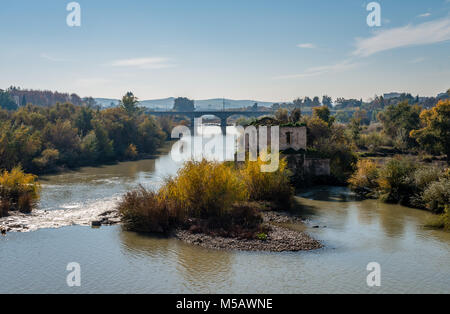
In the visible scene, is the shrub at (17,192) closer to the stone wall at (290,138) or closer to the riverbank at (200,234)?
the riverbank at (200,234)

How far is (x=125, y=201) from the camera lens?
2506 centimetres

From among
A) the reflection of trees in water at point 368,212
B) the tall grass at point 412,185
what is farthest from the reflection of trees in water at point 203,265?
the tall grass at point 412,185

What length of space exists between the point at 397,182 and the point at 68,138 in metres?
41.2

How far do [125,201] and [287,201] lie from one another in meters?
11.4

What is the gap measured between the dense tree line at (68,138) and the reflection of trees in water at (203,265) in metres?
27.5

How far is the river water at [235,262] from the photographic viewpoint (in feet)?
56.9

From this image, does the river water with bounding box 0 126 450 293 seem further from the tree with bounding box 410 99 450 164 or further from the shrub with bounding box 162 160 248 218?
the tree with bounding box 410 99 450 164

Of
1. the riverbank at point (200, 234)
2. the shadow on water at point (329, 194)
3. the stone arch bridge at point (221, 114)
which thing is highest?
the stone arch bridge at point (221, 114)

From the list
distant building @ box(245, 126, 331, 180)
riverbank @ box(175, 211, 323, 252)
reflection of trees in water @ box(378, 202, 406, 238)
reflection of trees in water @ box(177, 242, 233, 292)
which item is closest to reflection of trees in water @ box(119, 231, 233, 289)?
reflection of trees in water @ box(177, 242, 233, 292)

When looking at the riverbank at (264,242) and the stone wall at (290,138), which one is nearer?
the riverbank at (264,242)

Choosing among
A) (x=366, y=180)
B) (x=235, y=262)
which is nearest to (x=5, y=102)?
(x=366, y=180)

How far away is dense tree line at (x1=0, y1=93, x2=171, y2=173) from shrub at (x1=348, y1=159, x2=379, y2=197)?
3111 cm

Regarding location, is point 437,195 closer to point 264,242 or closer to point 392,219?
point 392,219

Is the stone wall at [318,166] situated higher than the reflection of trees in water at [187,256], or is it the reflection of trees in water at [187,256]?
the stone wall at [318,166]
